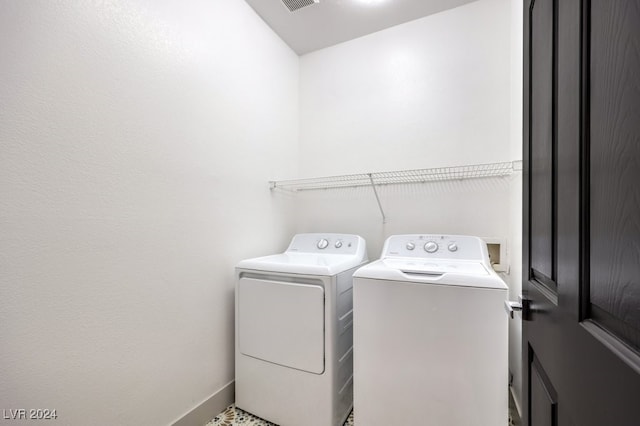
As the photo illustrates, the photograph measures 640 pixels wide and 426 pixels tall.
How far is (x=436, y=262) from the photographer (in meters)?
1.63

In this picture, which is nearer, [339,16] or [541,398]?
[541,398]

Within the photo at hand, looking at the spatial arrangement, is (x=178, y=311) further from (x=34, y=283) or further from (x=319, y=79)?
(x=319, y=79)

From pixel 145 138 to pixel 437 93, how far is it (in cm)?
193

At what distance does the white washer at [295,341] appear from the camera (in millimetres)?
1463

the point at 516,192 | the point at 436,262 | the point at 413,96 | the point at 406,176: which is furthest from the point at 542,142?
the point at 413,96

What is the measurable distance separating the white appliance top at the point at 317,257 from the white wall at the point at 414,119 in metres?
0.26

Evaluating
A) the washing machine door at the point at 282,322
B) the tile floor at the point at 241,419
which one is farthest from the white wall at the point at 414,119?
the tile floor at the point at 241,419

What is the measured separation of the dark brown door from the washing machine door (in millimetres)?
978

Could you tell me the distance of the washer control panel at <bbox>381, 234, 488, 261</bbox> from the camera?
1.66 meters

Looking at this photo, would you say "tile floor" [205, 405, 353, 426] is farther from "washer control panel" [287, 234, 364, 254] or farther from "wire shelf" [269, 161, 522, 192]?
"wire shelf" [269, 161, 522, 192]

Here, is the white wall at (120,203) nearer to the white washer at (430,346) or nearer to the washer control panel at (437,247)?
Answer: the white washer at (430,346)

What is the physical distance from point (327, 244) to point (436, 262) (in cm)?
78

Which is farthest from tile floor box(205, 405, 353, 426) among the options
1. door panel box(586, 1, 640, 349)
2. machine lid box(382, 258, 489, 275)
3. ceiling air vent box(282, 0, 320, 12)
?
ceiling air vent box(282, 0, 320, 12)

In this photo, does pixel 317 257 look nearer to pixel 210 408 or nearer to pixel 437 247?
pixel 437 247
